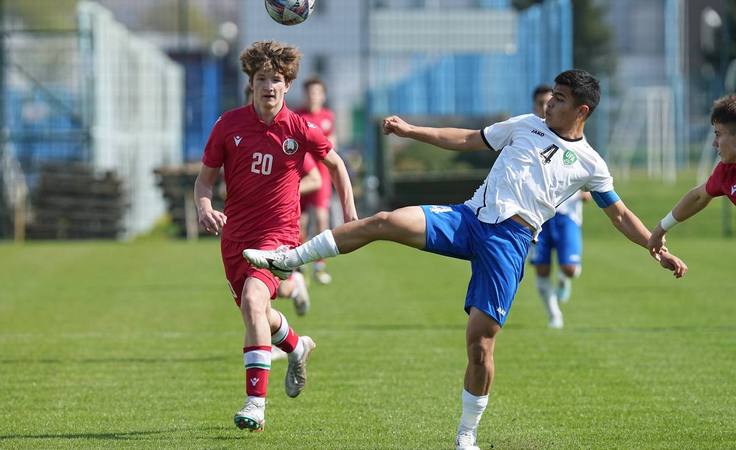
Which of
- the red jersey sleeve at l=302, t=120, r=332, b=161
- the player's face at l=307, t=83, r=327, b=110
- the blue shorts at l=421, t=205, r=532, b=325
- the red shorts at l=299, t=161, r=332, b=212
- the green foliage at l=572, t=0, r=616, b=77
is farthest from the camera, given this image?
the green foliage at l=572, t=0, r=616, b=77

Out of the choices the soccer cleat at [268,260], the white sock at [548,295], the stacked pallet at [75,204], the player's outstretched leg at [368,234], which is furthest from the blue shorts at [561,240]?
the stacked pallet at [75,204]

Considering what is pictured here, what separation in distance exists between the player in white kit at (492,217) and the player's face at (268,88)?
0.91m

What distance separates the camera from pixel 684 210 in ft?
25.3

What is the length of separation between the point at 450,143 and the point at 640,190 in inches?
1139

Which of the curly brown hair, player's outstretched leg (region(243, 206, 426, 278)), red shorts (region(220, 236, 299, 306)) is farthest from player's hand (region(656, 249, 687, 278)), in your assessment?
the curly brown hair

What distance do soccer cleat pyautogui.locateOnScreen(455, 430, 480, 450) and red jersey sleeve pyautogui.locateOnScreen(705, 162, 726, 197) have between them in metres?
2.06

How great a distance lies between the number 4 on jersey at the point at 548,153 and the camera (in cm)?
695

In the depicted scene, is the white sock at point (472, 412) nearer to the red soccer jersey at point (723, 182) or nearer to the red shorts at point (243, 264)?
the red shorts at point (243, 264)

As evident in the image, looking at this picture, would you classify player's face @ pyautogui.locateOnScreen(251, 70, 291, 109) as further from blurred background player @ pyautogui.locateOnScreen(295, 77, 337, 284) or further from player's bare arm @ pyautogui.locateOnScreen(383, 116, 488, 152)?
blurred background player @ pyautogui.locateOnScreen(295, 77, 337, 284)

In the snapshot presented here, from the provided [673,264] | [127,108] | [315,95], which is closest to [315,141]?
[673,264]

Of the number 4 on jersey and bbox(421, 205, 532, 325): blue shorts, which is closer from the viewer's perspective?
bbox(421, 205, 532, 325): blue shorts

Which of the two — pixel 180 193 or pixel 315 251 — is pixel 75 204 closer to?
pixel 180 193

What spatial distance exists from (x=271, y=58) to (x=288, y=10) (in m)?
0.95

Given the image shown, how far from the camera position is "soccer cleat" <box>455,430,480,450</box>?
6.70m
